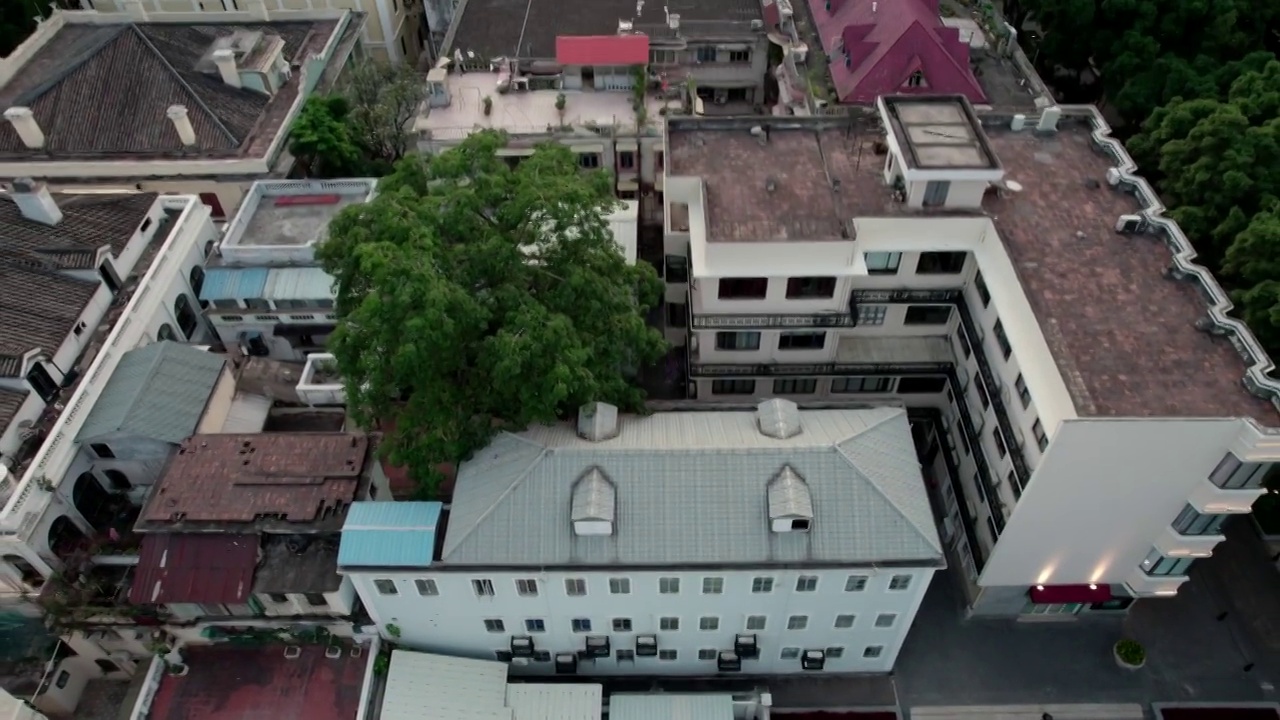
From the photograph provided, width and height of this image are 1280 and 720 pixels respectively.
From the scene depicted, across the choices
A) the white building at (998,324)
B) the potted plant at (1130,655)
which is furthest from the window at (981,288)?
the potted plant at (1130,655)

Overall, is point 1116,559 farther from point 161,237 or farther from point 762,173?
point 161,237

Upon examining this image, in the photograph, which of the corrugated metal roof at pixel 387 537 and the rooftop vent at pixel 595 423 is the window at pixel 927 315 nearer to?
the rooftop vent at pixel 595 423

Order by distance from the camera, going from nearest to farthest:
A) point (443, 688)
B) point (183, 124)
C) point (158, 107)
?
point (443, 688) → point (183, 124) → point (158, 107)

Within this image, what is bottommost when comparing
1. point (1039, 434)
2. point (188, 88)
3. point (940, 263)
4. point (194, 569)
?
point (194, 569)

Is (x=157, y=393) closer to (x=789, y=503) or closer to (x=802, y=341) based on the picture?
(x=789, y=503)

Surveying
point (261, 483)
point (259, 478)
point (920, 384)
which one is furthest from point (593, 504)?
point (920, 384)

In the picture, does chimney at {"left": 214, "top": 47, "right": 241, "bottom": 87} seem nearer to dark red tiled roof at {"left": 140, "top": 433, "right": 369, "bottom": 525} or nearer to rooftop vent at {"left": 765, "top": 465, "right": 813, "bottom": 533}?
dark red tiled roof at {"left": 140, "top": 433, "right": 369, "bottom": 525}

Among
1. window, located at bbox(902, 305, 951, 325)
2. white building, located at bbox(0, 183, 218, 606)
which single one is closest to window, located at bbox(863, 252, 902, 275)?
window, located at bbox(902, 305, 951, 325)
